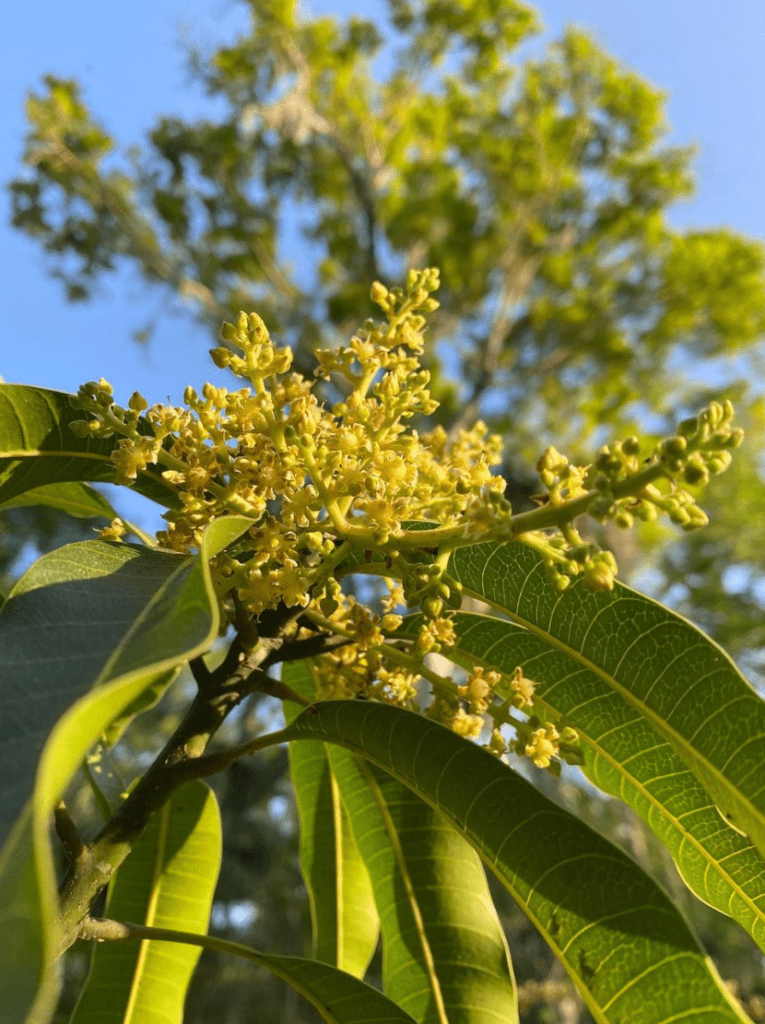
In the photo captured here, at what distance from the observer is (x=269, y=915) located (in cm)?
803

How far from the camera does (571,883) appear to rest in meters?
0.79

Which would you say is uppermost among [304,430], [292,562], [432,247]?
[432,247]

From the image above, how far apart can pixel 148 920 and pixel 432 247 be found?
37.0 ft

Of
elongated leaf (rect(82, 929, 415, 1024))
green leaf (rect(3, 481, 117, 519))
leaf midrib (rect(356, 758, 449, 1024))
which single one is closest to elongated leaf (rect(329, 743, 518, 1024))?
leaf midrib (rect(356, 758, 449, 1024))

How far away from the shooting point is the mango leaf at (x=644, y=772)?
867 mm

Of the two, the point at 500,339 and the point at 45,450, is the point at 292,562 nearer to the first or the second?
the point at 45,450

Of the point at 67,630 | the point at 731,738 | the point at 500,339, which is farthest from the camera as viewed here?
the point at 500,339

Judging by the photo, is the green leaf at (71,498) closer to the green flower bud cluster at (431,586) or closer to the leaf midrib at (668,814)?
the green flower bud cluster at (431,586)

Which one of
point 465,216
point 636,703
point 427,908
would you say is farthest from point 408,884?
point 465,216

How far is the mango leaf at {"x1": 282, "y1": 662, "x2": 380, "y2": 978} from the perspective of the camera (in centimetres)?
140

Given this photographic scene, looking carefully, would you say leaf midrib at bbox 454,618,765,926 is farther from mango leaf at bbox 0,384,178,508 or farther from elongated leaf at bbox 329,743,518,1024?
mango leaf at bbox 0,384,178,508

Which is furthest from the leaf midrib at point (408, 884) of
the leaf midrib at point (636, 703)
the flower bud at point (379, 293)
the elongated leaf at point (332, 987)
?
the flower bud at point (379, 293)

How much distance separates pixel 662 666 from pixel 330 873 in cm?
87

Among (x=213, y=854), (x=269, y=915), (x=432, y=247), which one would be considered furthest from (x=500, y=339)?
(x=213, y=854)
